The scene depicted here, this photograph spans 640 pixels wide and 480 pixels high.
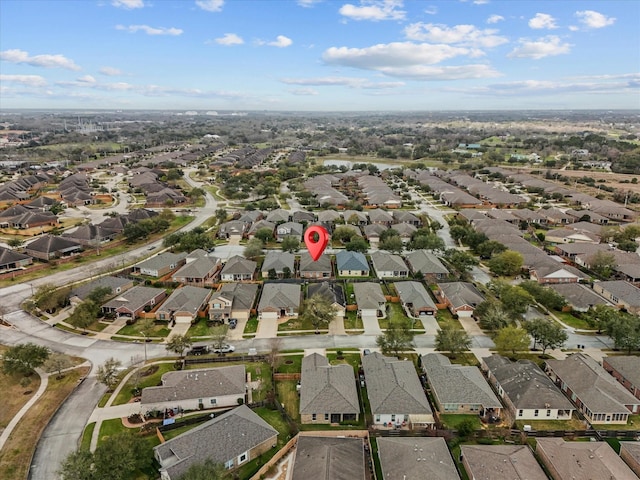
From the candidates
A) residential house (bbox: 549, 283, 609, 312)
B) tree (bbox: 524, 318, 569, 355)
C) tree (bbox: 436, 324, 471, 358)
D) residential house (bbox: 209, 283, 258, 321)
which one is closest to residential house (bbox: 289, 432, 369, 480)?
tree (bbox: 436, 324, 471, 358)

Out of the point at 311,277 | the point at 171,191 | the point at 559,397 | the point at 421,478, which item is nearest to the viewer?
the point at 421,478

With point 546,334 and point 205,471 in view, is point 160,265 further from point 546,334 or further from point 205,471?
point 546,334

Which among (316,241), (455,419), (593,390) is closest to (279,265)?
(316,241)

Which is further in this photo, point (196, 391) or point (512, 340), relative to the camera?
point (512, 340)

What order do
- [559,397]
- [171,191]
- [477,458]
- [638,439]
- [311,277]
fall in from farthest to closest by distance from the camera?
[171,191], [311,277], [559,397], [638,439], [477,458]

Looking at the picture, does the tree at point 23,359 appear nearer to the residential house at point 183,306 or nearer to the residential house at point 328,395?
the residential house at point 183,306

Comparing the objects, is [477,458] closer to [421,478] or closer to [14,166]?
[421,478]

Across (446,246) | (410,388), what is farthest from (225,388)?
(446,246)

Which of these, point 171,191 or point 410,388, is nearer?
point 410,388
